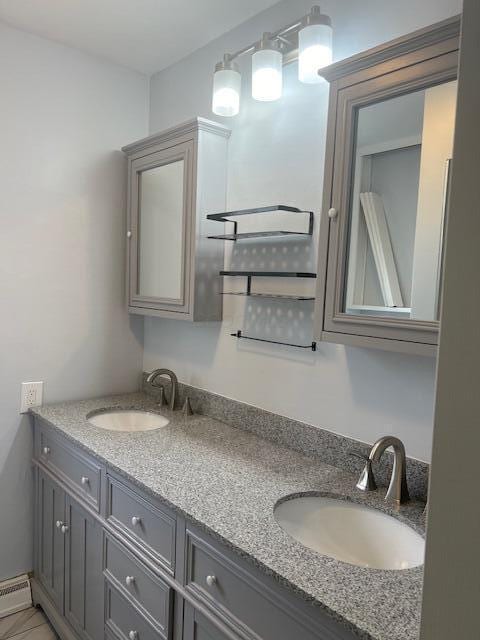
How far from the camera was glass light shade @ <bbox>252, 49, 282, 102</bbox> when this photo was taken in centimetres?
166

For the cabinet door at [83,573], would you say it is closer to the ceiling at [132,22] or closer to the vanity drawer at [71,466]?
the vanity drawer at [71,466]

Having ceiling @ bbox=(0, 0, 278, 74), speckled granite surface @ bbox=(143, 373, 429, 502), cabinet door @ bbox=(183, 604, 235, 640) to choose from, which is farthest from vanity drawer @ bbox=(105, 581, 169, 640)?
ceiling @ bbox=(0, 0, 278, 74)

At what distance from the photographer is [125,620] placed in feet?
5.06

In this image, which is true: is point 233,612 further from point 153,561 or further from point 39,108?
point 39,108

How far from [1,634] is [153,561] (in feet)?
3.95

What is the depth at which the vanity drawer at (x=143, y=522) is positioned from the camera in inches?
52.1

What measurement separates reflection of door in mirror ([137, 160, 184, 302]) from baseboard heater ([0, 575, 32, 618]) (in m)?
1.47

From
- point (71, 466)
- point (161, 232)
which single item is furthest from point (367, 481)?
point (161, 232)

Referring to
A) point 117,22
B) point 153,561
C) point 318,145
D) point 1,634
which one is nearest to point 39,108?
point 117,22

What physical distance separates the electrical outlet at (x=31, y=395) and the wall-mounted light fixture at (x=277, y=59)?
1.48 meters

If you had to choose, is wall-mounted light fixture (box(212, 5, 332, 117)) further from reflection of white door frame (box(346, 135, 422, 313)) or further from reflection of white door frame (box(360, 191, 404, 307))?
reflection of white door frame (box(360, 191, 404, 307))

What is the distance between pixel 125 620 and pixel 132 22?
7.51ft

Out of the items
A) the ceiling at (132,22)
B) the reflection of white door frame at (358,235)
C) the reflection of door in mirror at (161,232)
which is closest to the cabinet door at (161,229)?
the reflection of door in mirror at (161,232)

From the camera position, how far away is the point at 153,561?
1.38m
